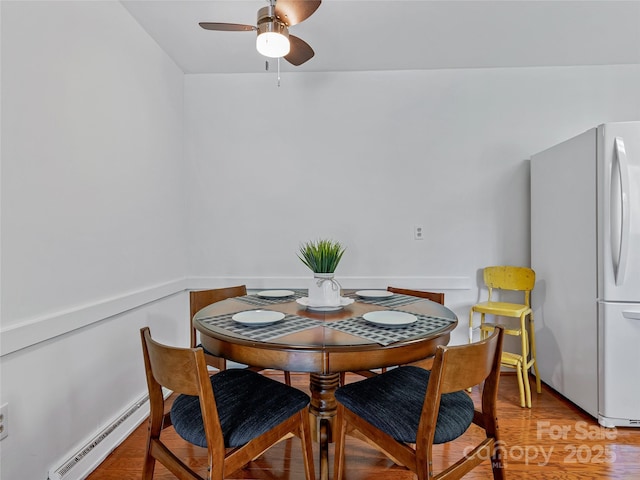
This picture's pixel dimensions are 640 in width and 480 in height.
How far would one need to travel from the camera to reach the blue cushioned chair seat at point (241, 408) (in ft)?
3.68

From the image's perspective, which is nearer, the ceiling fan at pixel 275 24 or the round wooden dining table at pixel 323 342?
the round wooden dining table at pixel 323 342

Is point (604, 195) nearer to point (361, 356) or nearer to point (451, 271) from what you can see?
point (451, 271)

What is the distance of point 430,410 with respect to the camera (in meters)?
1.00

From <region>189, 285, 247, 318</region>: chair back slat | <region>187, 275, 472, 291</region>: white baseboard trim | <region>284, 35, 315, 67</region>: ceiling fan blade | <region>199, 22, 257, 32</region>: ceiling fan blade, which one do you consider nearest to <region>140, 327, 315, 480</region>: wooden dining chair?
<region>189, 285, 247, 318</region>: chair back slat

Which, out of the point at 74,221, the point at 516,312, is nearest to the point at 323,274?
the point at 74,221

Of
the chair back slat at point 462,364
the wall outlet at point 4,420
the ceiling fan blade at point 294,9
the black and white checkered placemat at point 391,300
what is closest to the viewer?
the chair back slat at point 462,364

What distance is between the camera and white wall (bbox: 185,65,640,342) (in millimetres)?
2666

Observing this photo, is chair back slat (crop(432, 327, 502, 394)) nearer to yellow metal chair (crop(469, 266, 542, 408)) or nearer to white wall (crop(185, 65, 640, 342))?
yellow metal chair (crop(469, 266, 542, 408))

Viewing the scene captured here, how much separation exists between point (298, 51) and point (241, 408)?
5.90 feet

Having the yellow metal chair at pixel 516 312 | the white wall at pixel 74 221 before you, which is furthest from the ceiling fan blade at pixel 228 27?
the yellow metal chair at pixel 516 312

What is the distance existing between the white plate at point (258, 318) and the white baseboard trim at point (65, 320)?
756mm

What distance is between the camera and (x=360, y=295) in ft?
6.17

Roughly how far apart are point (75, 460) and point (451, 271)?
102 inches

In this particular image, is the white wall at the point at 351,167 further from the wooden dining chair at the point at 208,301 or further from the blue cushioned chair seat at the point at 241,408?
the blue cushioned chair seat at the point at 241,408
